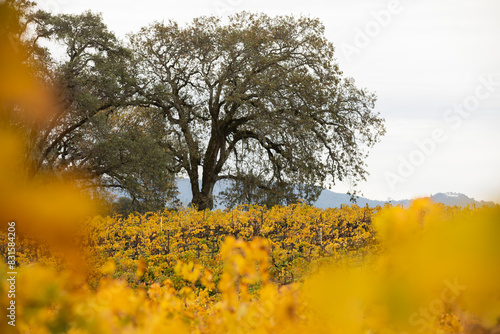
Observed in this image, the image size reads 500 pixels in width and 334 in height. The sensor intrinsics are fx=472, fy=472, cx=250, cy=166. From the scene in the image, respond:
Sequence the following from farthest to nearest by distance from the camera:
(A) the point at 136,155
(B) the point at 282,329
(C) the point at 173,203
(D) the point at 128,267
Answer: (C) the point at 173,203, (A) the point at 136,155, (D) the point at 128,267, (B) the point at 282,329

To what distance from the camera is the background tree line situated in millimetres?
15375

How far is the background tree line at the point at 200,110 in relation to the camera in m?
15.4

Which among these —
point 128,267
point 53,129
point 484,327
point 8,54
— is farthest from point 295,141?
point 484,327

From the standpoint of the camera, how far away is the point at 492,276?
6.29 ft

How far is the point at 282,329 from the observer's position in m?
1.96

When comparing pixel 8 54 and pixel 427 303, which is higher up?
pixel 8 54

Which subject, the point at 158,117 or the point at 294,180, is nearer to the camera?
the point at 294,180

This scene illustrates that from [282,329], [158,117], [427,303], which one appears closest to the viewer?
[427,303]

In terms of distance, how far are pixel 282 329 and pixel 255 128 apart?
14303 mm

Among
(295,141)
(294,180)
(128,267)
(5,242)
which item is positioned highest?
→ (295,141)

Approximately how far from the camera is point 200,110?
19.8 meters

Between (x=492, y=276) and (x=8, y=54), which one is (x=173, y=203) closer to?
(x=8, y=54)

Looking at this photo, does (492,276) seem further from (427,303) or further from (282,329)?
(282,329)

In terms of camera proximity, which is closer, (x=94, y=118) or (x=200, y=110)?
(x=94, y=118)
